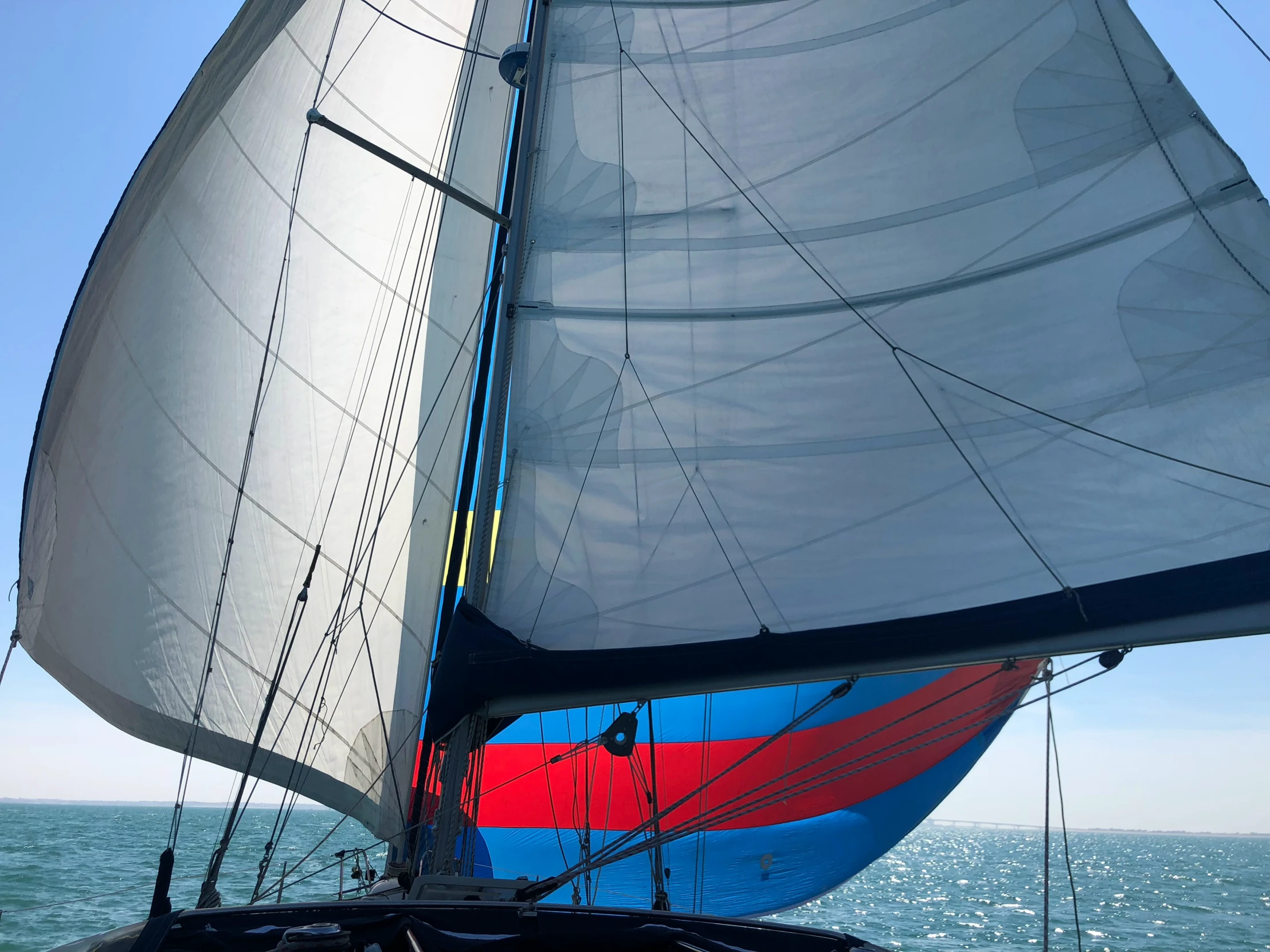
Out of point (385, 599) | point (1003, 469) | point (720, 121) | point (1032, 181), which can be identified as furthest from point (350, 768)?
point (1032, 181)

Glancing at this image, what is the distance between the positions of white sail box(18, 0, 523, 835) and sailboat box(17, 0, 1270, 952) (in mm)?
21

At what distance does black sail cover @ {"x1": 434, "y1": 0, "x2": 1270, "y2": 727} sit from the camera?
3543mm

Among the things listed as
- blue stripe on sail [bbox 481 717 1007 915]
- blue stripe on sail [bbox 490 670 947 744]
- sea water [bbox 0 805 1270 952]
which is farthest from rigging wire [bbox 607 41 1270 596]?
blue stripe on sail [bbox 481 717 1007 915]

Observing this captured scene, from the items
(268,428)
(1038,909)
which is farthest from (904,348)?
(1038,909)

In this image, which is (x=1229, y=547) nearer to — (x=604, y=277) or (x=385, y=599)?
(x=604, y=277)

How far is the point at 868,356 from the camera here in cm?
428

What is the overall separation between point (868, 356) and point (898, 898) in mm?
20925

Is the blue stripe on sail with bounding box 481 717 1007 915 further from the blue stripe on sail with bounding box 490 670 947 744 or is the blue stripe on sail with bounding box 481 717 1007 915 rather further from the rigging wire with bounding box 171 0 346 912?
the rigging wire with bounding box 171 0 346 912

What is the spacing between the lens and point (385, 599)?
531cm

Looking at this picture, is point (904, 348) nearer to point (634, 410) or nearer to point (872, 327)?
point (872, 327)

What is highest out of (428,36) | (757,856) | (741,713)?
(428,36)

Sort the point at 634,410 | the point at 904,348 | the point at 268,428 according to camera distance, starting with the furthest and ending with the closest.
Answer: the point at 268,428 < the point at 634,410 < the point at 904,348

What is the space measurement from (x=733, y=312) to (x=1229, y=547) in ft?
7.54

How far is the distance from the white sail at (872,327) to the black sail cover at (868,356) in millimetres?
13
